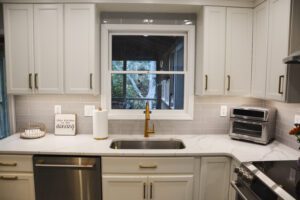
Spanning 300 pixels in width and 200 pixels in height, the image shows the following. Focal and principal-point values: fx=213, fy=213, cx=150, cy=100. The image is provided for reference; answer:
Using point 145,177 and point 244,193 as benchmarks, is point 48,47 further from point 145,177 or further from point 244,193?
point 244,193

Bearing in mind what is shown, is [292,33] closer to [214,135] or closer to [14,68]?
[214,135]

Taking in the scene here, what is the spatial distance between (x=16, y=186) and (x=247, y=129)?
2306 millimetres

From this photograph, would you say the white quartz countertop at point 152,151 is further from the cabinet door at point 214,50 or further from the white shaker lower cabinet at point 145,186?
the cabinet door at point 214,50

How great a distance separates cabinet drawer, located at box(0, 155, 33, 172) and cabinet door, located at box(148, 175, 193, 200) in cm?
111

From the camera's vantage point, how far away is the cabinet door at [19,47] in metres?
2.15

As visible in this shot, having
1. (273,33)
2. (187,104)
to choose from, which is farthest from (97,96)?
(273,33)

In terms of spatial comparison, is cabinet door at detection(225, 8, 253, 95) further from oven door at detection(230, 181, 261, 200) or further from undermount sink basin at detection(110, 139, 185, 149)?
oven door at detection(230, 181, 261, 200)

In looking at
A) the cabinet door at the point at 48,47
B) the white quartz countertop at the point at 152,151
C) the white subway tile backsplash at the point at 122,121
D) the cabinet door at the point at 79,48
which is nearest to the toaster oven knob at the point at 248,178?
the white quartz countertop at the point at 152,151

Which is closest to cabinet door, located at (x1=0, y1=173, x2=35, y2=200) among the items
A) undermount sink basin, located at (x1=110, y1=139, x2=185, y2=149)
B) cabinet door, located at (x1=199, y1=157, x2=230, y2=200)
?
undermount sink basin, located at (x1=110, y1=139, x2=185, y2=149)

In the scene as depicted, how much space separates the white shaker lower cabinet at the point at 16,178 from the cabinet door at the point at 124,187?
0.68 metres

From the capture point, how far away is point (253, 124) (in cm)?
216

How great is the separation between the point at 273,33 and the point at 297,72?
42 cm

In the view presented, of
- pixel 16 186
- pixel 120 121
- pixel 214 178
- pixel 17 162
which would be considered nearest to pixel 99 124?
pixel 120 121

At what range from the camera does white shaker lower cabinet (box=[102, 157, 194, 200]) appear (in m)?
1.92
